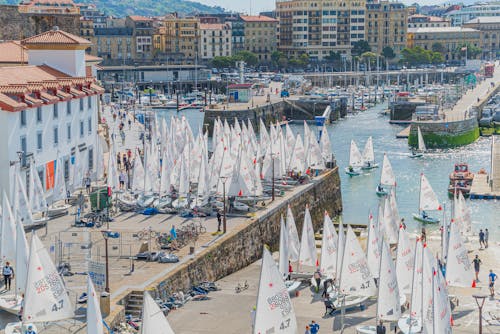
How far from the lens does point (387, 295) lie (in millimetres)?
29734

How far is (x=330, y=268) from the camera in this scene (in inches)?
1421

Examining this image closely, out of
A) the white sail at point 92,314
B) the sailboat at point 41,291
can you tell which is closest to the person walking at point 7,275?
the sailboat at point 41,291

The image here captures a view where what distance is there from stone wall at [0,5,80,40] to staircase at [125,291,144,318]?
5204cm

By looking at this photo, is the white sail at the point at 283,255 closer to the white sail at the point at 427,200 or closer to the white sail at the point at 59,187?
the white sail at the point at 59,187

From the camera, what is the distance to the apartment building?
19400 centimetres

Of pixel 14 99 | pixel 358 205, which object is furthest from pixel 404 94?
pixel 14 99

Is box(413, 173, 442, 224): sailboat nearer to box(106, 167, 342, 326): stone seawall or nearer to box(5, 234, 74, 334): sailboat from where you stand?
box(106, 167, 342, 326): stone seawall

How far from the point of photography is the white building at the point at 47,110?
42688 mm

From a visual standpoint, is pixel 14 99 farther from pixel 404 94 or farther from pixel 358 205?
pixel 404 94

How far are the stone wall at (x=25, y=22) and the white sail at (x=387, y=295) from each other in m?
55.4

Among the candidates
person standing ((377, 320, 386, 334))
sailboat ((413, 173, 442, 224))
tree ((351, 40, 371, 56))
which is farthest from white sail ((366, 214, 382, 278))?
tree ((351, 40, 371, 56))

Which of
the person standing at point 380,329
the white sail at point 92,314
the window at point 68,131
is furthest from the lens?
the window at point 68,131

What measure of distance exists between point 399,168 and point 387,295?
51964 mm

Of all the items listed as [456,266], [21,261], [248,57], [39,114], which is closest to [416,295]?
[456,266]
